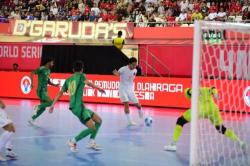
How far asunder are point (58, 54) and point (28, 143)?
11908mm

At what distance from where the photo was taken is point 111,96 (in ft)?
70.7

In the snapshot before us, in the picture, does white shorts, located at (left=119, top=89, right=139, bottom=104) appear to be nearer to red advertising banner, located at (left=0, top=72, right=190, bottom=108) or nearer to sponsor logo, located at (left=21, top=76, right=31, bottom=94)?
red advertising banner, located at (left=0, top=72, right=190, bottom=108)

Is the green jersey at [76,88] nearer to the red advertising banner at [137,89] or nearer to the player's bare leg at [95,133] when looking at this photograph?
the player's bare leg at [95,133]

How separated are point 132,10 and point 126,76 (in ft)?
44.4

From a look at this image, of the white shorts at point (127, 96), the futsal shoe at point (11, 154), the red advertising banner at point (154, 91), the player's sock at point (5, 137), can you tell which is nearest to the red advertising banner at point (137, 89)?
the red advertising banner at point (154, 91)

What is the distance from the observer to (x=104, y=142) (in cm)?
1181

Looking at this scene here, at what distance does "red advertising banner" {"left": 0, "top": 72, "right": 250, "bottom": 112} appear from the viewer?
17.9 metres

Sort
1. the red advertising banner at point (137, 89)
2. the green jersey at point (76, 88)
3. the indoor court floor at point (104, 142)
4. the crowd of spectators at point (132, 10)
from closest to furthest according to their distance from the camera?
1. the indoor court floor at point (104, 142)
2. the green jersey at point (76, 88)
3. the red advertising banner at point (137, 89)
4. the crowd of spectators at point (132, 10)

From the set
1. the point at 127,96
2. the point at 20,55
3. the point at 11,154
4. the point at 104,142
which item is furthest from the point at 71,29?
the point at 11,154

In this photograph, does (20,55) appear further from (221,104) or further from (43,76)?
(221,104)

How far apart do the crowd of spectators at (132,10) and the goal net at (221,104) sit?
22.4 ft

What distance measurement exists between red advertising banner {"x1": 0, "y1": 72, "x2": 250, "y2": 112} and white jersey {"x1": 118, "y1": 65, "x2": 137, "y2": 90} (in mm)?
3383

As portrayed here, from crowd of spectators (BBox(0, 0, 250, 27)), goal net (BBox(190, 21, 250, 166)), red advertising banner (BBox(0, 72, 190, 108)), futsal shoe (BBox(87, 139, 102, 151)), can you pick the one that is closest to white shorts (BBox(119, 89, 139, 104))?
goal net (BBox(190, 21, 250, 166))

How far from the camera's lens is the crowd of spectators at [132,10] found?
2522 centimetres
